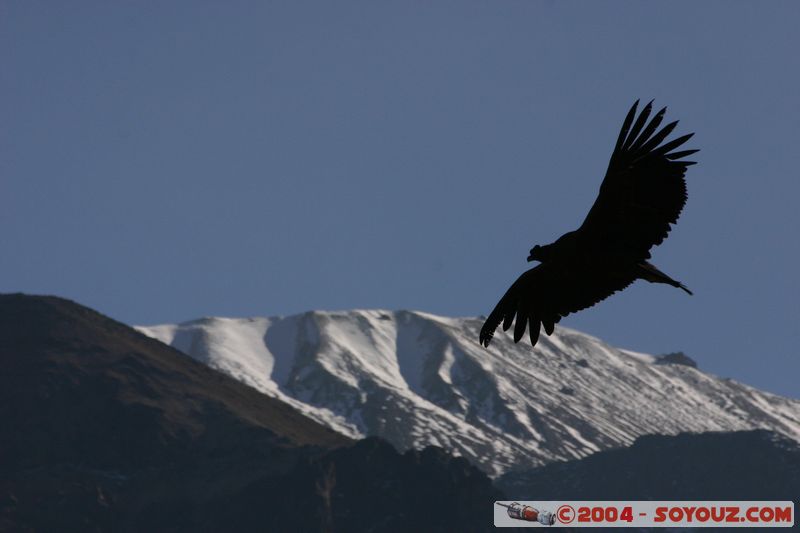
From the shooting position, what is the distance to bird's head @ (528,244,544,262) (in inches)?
1167

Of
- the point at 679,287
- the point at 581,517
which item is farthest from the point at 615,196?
the point at 581,517

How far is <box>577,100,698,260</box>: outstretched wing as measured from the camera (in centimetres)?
2792

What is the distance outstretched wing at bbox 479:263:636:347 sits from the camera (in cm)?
3045

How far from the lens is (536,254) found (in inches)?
1170

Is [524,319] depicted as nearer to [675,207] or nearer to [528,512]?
[675,207]

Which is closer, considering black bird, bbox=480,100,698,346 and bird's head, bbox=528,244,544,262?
black bird, bbox=480,100,698,346

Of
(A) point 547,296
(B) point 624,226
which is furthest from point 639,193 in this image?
(A) point 547,296

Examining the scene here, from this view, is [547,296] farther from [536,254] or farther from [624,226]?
[624,226]

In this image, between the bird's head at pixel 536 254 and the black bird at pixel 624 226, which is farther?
the bird's head at pixel 536 254

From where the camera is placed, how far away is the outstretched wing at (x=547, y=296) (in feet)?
99.9

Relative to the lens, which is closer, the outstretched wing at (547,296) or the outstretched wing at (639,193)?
the outstretched wing at (639,193)

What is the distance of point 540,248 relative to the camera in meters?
29.8

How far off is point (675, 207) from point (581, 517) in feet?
191

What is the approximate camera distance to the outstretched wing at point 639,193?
27.9 metres
